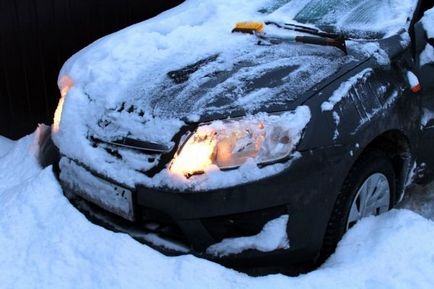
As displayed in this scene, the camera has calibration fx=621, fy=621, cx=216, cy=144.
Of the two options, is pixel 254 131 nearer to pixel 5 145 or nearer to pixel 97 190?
pixel 97 190

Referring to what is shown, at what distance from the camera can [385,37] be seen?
3.29 meters

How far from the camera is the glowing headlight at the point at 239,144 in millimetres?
2654

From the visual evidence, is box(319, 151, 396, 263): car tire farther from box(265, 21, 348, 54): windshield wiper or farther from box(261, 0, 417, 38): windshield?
box(261, 0, 417, 38): windshield

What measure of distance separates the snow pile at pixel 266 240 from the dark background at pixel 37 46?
2754mm

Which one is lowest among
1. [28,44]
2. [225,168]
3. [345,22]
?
[28,44]

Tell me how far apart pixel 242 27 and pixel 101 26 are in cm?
186

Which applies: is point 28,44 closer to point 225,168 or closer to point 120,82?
point 120,82

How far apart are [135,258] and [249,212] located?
535 mm

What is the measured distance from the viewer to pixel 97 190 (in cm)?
291

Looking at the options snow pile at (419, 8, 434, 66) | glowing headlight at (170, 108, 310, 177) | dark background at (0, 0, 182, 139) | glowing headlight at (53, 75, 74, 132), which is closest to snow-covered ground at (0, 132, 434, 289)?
glowing headlight at (53, 75, 74, 132)

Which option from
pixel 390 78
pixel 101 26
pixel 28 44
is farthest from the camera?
pixel 101 26

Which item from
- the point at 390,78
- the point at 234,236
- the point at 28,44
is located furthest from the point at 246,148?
the point at 28,44

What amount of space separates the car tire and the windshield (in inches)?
28.4

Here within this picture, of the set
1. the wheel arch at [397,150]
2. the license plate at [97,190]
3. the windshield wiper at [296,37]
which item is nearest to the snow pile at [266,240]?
the license plate at [97,190]
